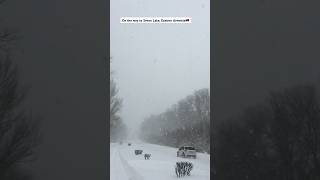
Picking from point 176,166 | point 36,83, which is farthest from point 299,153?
point 36,83

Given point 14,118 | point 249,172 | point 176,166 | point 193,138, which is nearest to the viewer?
A: point 14,118

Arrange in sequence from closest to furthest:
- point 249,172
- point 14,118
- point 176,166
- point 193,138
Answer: point 14,118
point 249,172
point 176,166
point 193,138

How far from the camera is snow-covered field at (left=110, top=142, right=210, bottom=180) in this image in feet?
38.5

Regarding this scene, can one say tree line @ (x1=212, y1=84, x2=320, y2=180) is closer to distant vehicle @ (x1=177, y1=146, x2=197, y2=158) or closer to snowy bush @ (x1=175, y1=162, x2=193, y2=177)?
snowy bush @ (x1=175, y1=162, x2=193, y2=177)

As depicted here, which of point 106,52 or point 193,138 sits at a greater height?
point 106,52

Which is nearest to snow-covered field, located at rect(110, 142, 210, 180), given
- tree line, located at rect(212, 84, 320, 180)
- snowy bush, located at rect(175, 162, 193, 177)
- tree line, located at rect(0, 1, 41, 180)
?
snowy bush, located at rect(175, 162, 193, 177)

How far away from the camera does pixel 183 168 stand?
41.9 ft

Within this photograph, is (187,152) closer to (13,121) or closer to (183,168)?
(183,168)

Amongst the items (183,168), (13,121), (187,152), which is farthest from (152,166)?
(13,121)

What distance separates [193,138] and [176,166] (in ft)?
6.27

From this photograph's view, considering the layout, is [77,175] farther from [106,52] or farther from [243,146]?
[243,146]

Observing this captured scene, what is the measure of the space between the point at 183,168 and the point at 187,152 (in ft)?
2.64

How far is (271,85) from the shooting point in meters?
11.2

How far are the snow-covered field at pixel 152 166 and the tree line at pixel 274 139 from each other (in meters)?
0.80
